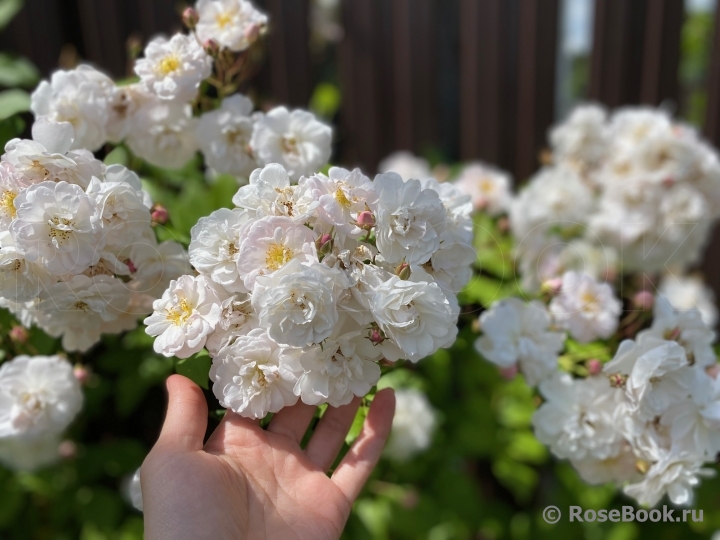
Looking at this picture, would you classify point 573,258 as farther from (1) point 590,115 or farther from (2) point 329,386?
(2) point 329,386

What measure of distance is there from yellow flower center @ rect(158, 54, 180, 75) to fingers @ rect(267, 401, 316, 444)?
630mm

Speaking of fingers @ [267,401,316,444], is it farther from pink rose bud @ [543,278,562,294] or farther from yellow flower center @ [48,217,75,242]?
pink rose bud @ [543,278,562,294]

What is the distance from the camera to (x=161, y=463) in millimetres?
857

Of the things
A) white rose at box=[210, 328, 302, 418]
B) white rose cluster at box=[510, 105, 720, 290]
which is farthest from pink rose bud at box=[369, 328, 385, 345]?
white rose cluster at box=[510, 105, 720, 290]

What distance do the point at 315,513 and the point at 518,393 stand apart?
1.06 meters

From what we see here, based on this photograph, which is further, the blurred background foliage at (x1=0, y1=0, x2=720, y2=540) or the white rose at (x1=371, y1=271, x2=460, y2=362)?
the blurred background foliage at (x1=0, y1=0, x2=720, y2=540)

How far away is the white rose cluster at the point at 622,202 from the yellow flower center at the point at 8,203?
117 centimetres

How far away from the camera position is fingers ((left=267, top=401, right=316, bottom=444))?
999mm

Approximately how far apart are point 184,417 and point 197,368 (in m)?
0.07

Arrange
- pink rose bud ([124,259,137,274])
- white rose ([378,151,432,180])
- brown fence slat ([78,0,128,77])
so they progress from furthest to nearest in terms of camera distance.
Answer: brown fence slat ([78,0,128,77]) → white rose ([378,151,432,180]) → pink rose bud ([124,259,137,274])

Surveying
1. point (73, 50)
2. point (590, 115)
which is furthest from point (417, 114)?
point (73, 50)

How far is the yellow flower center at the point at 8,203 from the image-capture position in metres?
0.83

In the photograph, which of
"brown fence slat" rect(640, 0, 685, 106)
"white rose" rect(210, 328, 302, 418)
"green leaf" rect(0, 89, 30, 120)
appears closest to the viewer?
"white rose" rect(210, 328, 302, 418)

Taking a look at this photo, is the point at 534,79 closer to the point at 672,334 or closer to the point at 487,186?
the point at 487,186
